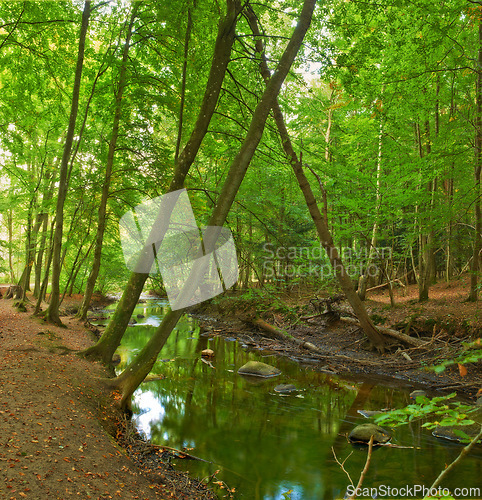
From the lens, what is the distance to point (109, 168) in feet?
33.1

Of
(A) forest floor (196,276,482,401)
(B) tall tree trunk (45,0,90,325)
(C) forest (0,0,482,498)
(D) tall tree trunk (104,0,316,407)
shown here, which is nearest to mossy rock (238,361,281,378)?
(A) forest floor (196,276,482,401)

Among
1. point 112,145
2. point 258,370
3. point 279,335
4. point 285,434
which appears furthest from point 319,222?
point 279,335

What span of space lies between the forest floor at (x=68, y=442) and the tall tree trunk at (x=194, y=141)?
1.83 feet

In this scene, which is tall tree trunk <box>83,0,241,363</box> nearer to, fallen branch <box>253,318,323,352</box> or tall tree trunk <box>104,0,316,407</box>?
tall tree trunk <box>104,0,316,407</box>

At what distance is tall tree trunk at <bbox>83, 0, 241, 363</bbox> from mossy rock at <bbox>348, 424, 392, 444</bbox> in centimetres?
452

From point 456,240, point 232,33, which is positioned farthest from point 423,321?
point 232,33

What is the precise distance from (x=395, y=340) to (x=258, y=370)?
4.34 meters

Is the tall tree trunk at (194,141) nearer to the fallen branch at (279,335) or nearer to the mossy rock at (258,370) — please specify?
the mossy rock at (258,370)

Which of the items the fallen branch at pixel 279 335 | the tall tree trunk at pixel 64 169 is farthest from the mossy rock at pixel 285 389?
the tall tree trunk at pixel 64 169

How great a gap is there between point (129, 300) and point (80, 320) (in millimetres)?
7394

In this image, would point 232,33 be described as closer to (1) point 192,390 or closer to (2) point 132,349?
(1) point 192,390

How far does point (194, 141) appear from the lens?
237 inches

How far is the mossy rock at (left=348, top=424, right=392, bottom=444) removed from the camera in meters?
5.78

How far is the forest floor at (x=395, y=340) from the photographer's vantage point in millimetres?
8586
